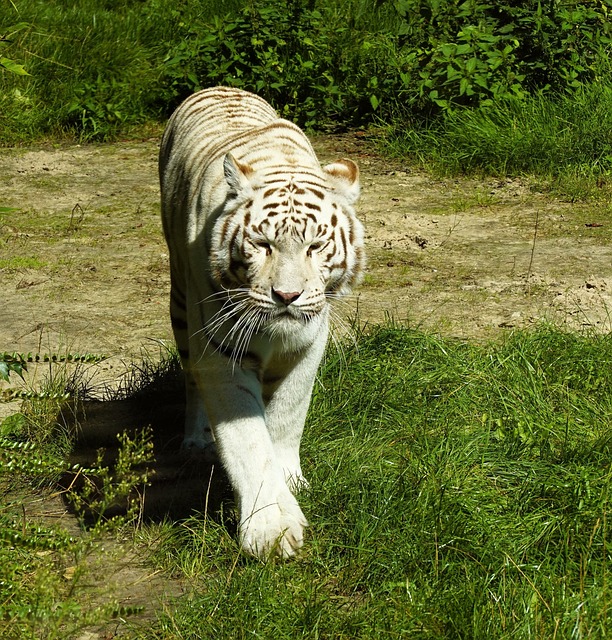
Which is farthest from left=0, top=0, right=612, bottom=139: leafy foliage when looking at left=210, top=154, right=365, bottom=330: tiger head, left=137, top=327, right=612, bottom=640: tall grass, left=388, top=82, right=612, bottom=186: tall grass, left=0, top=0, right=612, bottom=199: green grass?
left=210, top=154, right=365, bottom=330: tiger head

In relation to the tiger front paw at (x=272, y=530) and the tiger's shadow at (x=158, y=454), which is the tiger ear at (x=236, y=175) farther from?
the tiger front paw at (x=272, y=530)

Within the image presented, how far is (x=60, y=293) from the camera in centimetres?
623

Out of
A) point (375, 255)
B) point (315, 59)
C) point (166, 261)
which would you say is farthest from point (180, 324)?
point (315, 59)

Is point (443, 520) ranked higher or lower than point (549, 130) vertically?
higher

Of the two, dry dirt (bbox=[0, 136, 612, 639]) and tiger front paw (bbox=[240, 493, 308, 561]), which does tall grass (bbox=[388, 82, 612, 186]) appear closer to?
dry dirt (bbox=[0, 136, 612, 639])

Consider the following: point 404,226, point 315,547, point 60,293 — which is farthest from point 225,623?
point 404,226

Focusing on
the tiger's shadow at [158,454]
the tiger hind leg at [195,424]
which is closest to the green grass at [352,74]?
the tiger's shadow at [158,454]

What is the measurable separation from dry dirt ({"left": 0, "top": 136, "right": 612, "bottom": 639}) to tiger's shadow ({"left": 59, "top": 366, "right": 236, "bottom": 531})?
0.01 metres

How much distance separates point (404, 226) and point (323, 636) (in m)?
4.41

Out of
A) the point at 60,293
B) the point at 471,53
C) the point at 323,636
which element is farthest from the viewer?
the point at 471,53

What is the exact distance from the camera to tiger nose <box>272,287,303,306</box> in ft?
11.4

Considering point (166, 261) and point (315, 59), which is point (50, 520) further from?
point (315, 59)

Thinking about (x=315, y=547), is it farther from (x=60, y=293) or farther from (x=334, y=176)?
(x=60, y=293)

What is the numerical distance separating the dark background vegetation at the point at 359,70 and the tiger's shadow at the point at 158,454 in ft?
12.6
